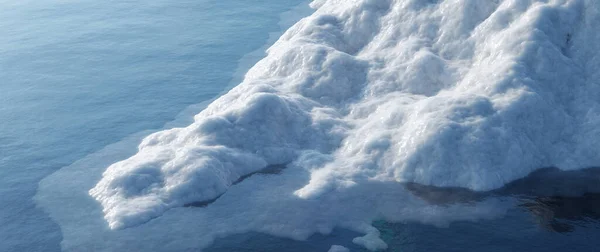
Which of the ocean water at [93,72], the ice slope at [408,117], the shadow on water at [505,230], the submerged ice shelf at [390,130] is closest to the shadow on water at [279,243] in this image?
the shadow on water at [505,230]

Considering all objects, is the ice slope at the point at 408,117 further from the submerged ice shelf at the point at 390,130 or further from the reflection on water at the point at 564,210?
the reflection on water at the point at 564,210

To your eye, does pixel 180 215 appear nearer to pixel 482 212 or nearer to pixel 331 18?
pixel 482 212

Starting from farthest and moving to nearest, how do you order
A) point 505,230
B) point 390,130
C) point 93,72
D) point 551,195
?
point 93,72
point 390,130
point 551,195
point 505,230

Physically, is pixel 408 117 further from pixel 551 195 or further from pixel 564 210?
pixel 564 210

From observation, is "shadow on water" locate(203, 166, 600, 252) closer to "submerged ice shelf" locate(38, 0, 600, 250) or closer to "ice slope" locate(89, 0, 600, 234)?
"submerged ice shelf" locate(38, 0, 600, 250)

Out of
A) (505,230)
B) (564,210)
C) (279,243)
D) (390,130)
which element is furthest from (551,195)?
(279,243)

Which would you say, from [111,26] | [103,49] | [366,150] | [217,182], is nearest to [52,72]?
[103,49]
